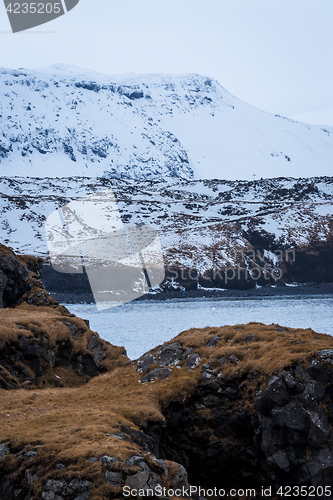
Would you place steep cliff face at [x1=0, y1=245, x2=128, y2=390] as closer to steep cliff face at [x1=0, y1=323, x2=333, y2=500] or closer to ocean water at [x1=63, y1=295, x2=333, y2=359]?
steep cliff face at [x1=0, y1=323, x2=333, y2=500]

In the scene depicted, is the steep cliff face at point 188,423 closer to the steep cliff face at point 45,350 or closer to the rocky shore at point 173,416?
the rocky shore at point 173,416

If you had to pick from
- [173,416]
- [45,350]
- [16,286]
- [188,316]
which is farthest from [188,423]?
[188,316]

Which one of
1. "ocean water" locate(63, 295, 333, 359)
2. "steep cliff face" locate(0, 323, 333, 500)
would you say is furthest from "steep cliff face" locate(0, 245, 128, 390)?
"ocean water" locate(63, 295, 333, 359)

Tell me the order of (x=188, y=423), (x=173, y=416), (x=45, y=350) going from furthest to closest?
(x=45, y=350)
(x=188, y=423)
(x=173, y=416)

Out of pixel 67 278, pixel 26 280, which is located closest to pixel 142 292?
pixel 67 278

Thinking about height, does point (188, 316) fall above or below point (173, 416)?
below

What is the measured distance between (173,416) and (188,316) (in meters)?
56.6

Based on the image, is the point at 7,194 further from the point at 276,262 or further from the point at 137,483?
the point at 137,483

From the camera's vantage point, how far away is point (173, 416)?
59.5ft

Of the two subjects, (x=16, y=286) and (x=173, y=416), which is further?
(x=16, y=286)

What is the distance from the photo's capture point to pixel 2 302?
3177 centimetres

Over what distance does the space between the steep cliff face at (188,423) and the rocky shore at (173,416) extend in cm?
4

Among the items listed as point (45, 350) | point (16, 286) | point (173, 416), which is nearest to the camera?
point (173, 416)

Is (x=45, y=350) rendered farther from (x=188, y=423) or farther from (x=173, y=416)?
(x=188, y=423)
